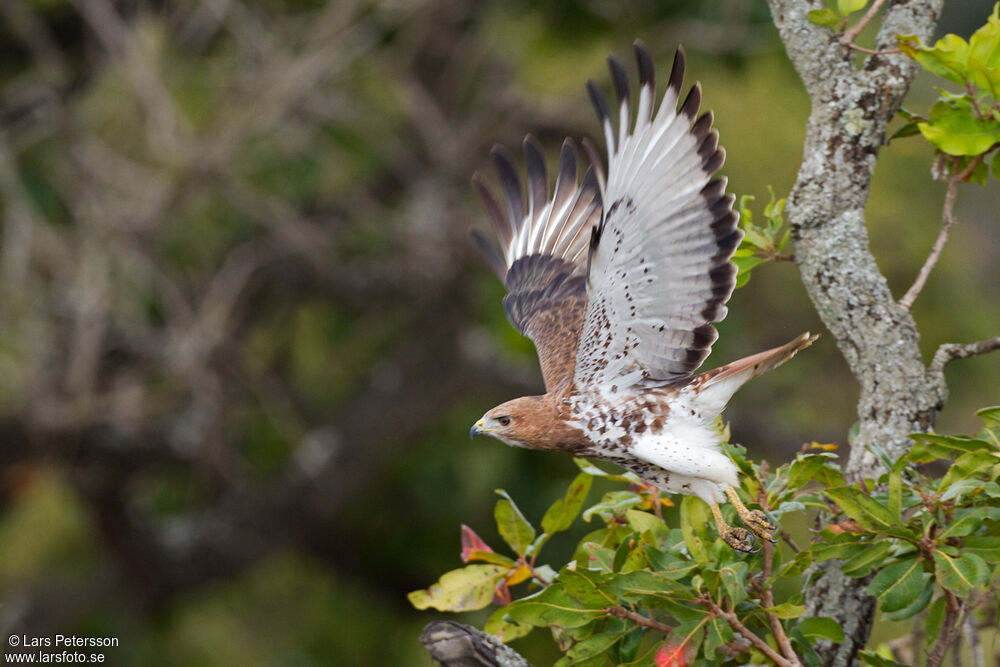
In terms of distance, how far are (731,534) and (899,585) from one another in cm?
40

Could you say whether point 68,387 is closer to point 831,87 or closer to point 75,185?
point 75,185

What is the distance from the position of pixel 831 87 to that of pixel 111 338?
5.18 metres

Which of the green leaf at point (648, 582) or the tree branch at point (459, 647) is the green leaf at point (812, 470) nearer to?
the green leaf at point (648, 582)

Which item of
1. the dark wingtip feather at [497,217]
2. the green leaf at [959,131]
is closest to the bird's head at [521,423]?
the dark wingtip feather at [497,217]

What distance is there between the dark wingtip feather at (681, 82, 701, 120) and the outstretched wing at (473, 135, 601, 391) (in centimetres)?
74

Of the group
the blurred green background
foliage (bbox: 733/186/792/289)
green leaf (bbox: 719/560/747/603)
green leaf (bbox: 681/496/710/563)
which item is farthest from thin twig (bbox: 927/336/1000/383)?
the blurred green background

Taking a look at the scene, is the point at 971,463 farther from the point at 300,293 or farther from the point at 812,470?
the point at 300,293

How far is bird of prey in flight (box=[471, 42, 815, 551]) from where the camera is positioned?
90.4 inches

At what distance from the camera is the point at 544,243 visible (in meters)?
3.30

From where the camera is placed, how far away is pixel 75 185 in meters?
6.72

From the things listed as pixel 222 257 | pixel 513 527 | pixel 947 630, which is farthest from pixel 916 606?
pixel 222 257

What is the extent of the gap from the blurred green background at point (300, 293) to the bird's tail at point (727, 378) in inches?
159

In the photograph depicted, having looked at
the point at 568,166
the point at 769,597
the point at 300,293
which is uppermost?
the point at 568,166

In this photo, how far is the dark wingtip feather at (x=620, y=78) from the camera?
2211 mm
